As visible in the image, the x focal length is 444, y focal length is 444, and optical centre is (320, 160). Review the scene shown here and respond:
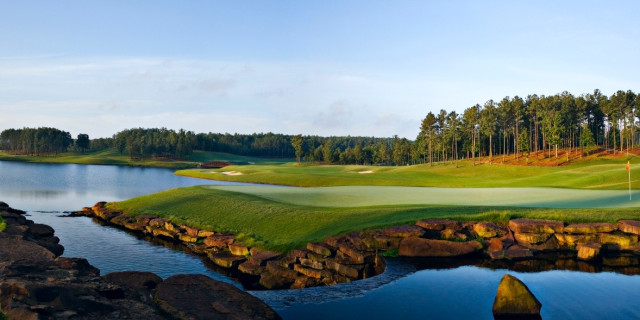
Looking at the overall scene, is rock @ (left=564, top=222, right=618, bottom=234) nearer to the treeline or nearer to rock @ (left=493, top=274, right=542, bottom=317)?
rock @ (left=493, top=274, right=542, bottom=317)

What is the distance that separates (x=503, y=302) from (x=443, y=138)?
12384 cm

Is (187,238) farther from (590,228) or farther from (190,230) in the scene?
(590,228)

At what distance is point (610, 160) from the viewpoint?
96.6 meters

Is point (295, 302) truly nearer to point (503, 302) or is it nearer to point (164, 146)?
point (503, 302)

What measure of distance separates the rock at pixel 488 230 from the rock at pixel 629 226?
5.27 meters

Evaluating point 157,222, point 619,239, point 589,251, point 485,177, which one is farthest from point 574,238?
point 485,177

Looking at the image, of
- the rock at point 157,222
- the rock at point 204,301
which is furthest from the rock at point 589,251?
the rock at point 157,222

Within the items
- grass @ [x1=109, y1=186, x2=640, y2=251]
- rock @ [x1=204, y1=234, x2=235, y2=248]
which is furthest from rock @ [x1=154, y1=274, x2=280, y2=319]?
rock @ [x1=204, y1=234, x2=235, y2=248]

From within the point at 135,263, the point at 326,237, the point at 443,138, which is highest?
the point at 443,138

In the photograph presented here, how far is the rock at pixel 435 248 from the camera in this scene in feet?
64.6

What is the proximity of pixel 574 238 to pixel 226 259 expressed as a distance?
16701 millimetres

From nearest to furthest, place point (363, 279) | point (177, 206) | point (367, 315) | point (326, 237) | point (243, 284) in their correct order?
point (367, 315) < point (363, 279) < point (243, 284) < point (326, 237) < point (177, 206)

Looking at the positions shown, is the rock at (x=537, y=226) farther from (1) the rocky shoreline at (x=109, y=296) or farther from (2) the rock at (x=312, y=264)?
(1) the rocky shoreline at (x=109, y=296)

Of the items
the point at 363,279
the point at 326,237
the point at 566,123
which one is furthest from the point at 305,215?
the point at 566,123
